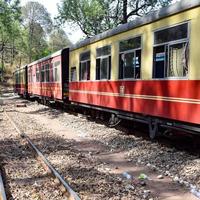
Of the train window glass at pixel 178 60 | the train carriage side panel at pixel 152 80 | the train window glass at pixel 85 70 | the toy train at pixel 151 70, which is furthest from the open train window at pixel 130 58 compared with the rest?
the train window glass at pixel 85 70

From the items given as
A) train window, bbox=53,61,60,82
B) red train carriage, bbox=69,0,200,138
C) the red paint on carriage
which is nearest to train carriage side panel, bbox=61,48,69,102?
train window, bbox=53,61,60,82

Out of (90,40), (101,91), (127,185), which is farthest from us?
(90,40)

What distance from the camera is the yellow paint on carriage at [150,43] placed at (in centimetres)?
820

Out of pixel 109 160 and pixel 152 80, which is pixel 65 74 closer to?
pixel 152 80

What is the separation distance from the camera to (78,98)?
670 inches

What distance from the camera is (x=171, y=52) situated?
9.23m

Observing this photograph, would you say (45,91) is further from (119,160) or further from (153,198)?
(153,198)

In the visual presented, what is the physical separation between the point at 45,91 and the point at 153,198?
65.5 feet

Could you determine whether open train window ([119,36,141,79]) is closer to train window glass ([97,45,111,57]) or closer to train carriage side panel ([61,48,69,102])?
train window glass ([97,45,111,57])

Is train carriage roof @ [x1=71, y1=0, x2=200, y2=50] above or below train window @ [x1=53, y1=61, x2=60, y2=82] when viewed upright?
above

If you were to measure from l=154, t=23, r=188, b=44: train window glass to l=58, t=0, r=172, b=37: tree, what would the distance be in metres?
31.9

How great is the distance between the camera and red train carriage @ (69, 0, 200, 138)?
8.43 metres

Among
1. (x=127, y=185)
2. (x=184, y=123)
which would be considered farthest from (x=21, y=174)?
(x=184, y=123)

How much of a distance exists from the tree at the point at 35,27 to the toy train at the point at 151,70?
62.8 m
